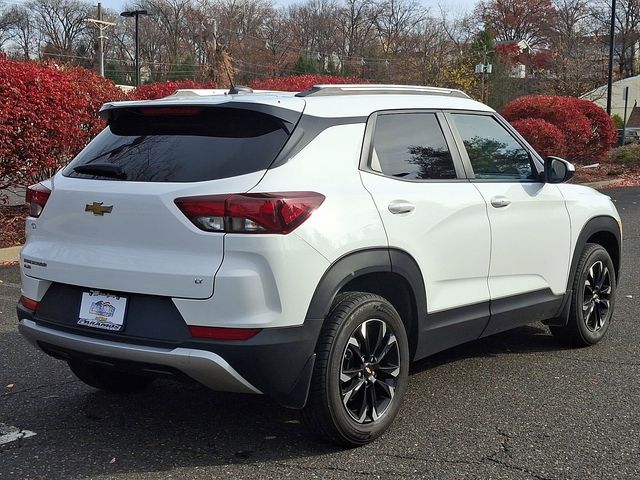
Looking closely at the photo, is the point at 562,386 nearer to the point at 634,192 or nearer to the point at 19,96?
the point at 19,96

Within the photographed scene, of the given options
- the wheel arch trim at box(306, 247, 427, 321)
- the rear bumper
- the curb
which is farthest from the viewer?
the curb

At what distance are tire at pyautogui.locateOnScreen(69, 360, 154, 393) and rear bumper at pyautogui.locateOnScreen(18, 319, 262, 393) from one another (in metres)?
0.87

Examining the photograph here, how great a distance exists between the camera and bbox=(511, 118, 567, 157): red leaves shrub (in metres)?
19.8

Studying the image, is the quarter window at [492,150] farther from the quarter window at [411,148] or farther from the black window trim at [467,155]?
the quarter window at [411,148]

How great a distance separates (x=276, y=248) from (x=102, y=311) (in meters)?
0.91

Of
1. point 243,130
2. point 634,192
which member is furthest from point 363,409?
point 634,192

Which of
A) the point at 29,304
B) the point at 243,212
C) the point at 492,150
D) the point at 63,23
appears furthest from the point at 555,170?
the point at 63,23

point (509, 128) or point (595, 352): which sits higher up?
point (509, 128)

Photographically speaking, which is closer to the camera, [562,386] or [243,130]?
[243,130]

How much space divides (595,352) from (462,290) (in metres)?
1.75

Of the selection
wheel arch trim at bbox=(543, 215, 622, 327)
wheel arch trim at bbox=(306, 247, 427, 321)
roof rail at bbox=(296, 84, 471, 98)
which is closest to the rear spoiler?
roof rail at bbox=(296, 84, 471, 98)

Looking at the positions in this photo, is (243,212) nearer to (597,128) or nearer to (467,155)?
(467,155)

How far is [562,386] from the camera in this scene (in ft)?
15.2

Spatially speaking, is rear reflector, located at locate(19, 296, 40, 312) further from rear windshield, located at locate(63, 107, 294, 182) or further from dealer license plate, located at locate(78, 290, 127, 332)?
rear windshield, located at locate(63, 107, 294, 182)
